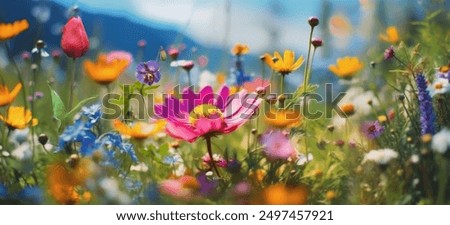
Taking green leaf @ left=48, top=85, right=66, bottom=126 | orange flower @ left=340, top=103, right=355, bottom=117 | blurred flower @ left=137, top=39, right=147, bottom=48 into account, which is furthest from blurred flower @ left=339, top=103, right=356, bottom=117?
green leaf @ left=48, top=85, right=66, bottom=126

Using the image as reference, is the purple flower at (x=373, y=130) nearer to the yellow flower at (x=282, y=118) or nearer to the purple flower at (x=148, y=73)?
the yellow flower at (x=282, y=118)

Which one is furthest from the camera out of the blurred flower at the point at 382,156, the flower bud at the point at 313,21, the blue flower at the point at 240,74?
the blue flower at the point at 240,74

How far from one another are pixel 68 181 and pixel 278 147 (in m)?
0.33

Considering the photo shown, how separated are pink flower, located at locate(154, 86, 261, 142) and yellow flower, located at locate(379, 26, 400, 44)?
251mm

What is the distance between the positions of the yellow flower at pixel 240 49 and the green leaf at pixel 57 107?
30 cm

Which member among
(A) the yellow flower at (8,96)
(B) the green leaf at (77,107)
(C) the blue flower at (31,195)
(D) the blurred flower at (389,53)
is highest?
(D) the blurred flower at (389,53)

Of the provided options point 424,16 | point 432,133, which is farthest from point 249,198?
point 424,16

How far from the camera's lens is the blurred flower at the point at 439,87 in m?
1.32

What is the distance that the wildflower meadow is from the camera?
1.30 meters

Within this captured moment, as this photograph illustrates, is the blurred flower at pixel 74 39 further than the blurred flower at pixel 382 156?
Yes

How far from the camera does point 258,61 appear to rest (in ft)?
4.76

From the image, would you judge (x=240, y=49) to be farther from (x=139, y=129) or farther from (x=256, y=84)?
(x=139, y=129)

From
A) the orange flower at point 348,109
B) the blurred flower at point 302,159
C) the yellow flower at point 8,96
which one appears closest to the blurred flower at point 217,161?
the blurred flower at point 302,159
